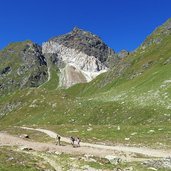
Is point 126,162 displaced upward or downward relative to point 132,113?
downward

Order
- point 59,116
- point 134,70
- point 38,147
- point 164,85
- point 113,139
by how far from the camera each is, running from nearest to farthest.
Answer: point 38,147 → point 113,139 → point 164,85 → point 59,116 → point 134,70

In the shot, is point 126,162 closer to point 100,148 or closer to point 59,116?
point 100,148

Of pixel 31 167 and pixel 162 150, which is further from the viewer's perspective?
pixel 162 150

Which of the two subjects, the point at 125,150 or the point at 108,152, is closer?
the point at 108,152

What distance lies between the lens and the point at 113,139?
57469 mm

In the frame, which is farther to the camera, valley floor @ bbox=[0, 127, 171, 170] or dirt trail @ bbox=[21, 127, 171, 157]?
dirt trail @ bbox=[21, 127, 171, 157]

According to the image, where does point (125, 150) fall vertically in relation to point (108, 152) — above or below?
above

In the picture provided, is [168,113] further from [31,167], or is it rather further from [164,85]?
[31,167]

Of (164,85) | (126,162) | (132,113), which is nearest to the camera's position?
(126,162)

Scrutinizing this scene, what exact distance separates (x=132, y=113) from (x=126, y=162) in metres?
39.8

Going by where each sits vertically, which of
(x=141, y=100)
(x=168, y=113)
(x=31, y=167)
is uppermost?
(x=141, y=100)

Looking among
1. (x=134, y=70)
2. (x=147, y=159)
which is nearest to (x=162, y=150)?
(x=147, y=159)

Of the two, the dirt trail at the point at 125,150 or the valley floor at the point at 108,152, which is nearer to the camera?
the valley floor at the point at 108,152

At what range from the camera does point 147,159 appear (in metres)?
41.3
